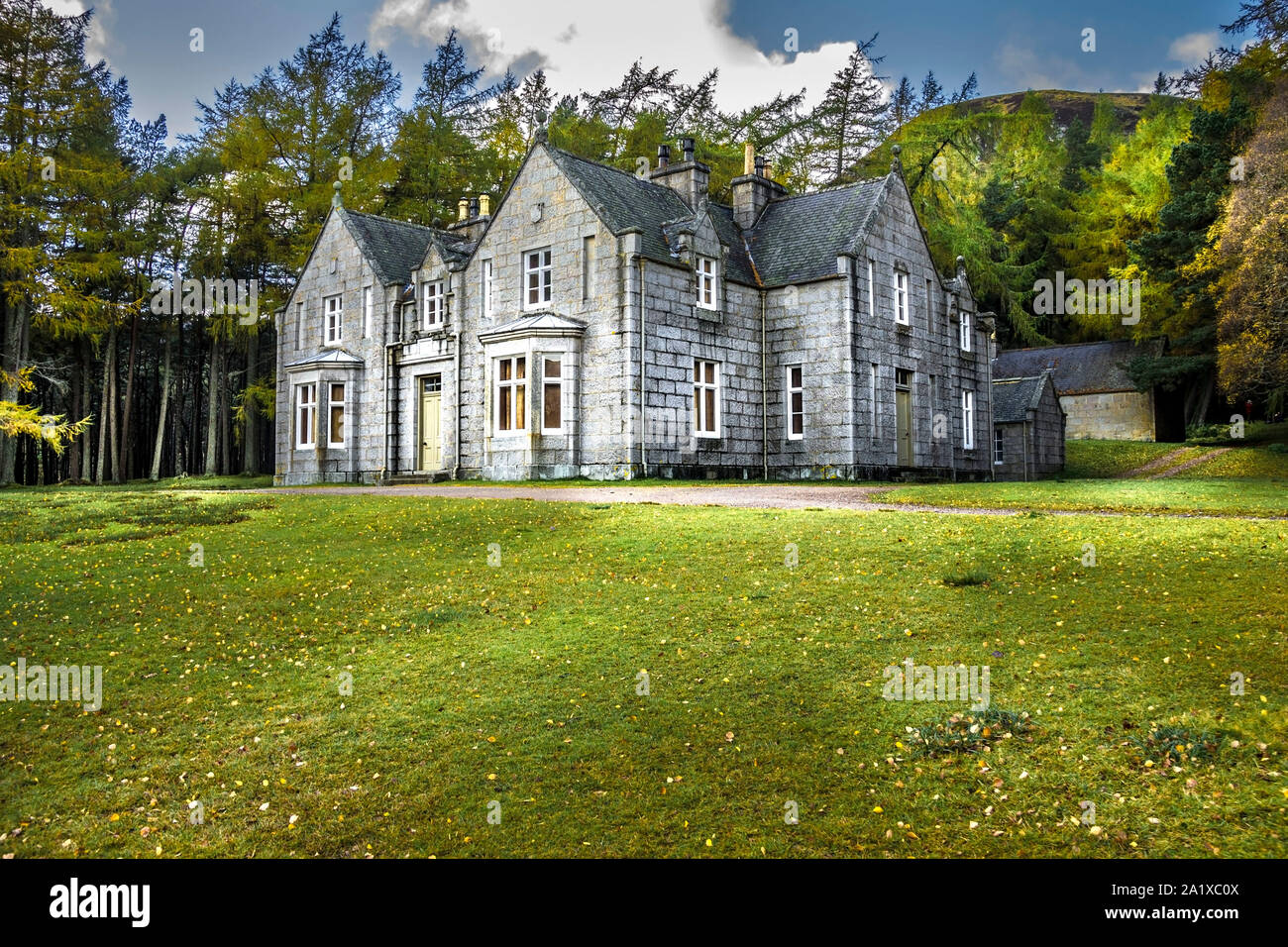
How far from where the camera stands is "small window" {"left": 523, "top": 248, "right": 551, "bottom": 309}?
30.6 meters

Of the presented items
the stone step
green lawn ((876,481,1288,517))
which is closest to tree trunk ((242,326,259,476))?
the stone step

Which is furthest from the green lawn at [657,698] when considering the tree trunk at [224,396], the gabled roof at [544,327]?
the tree trunk at [224,396]

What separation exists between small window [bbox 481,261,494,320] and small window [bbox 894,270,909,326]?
14.2m

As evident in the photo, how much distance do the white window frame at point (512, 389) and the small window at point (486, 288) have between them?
8.75 feet

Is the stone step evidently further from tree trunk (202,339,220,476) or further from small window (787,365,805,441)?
tree trunk (202,339,220,476)

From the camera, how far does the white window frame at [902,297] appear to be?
3353cm

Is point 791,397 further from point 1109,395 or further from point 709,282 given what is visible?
point 1109,395

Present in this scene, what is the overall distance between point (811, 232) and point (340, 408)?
18.8 meters

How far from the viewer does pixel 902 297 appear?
3391 cm

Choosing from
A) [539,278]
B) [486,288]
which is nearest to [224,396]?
[486,288]

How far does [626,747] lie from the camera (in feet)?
23.0

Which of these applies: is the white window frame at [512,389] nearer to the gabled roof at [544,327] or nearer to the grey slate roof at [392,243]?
the gabled roof at [544,327]

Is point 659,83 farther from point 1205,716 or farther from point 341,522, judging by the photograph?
point 1205,716
